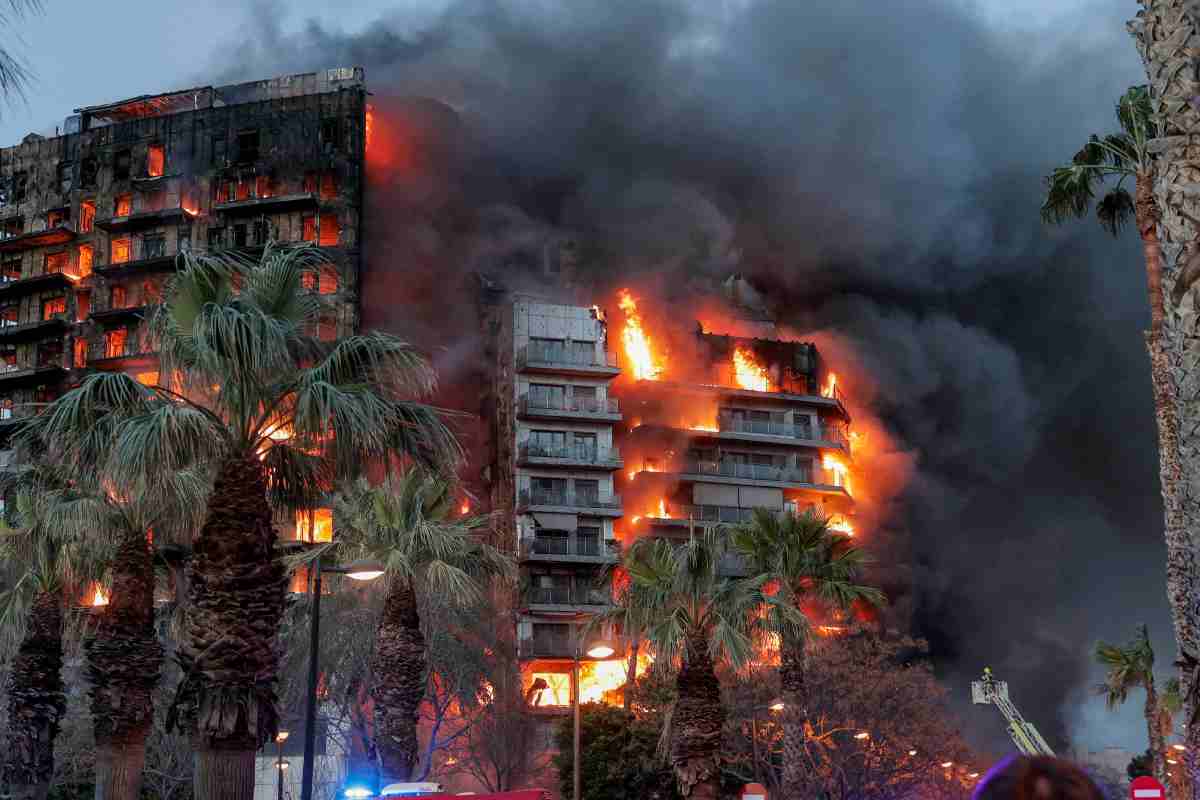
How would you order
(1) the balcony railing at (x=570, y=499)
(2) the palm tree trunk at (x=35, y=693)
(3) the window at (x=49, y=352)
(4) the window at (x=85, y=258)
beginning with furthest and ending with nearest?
(4) the window at (x=85, y=258) → (3) the window at (x=49, y=352) → (1) the balcony railing at (x=570, y=499) → (2) the palm tree trunk at (x=35, y=693)

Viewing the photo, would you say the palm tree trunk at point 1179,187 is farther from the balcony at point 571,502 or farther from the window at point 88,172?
the window at point 88,172

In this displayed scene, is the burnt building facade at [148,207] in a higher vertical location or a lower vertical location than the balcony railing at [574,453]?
higher

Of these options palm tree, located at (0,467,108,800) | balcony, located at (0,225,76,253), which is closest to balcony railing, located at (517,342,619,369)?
balcony, located at (0,225,76,253)

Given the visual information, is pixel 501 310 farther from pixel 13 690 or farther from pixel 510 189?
pixel 13 690

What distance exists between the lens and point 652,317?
348ft

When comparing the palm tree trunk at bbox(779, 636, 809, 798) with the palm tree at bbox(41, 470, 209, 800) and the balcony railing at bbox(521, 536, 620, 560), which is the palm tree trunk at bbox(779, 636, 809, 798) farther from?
the balcony railing at bbox(521, 536, 620, 560)

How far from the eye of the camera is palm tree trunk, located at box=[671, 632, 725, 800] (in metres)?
36.4

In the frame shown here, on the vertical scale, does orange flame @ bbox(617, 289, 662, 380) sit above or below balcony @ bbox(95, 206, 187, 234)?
below

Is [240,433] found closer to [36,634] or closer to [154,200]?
[36,634]

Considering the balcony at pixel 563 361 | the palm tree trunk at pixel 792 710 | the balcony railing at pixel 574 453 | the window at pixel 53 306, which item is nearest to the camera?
the palm tree trunk at pixel 792 710

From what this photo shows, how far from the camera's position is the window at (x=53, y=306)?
4043 inches

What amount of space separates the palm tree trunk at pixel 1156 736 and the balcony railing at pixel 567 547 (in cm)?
4632

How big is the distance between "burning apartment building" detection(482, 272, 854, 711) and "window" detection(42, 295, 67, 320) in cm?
3032

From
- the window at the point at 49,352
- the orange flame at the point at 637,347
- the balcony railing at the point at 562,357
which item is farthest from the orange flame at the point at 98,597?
the window at the point at 49,352
